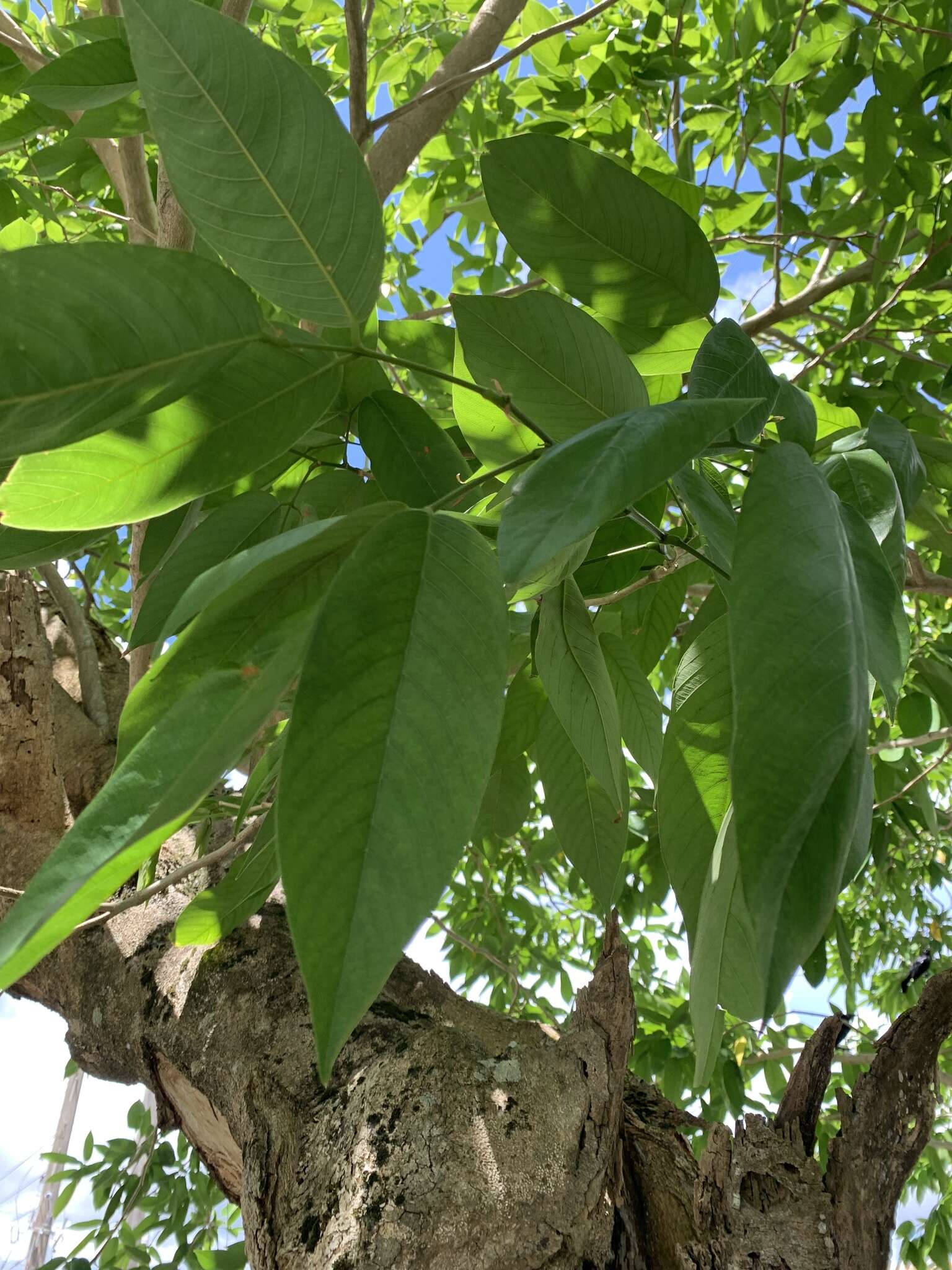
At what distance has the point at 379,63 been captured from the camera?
175cm

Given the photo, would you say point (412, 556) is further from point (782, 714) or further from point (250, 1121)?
point (250, 1121)

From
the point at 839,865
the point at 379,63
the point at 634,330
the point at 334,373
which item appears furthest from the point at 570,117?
the point at 839,865

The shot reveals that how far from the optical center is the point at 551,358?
0.39 metres

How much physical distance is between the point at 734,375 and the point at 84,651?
1.27 metres

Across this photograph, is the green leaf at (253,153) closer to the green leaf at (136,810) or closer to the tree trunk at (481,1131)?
the green leaf at (136,810)

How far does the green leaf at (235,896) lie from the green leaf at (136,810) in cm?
22

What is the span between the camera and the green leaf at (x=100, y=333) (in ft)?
0.92

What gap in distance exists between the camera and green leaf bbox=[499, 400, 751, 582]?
25 centimetres

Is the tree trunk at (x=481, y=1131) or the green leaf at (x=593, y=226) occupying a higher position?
the green leaf at (x=593, y=226)

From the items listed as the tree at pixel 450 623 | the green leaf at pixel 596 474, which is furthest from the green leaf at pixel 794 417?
the green leaf at pixel 596 474

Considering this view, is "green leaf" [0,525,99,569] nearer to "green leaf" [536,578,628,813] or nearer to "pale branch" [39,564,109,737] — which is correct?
"green leaf" [536,578,628,813]

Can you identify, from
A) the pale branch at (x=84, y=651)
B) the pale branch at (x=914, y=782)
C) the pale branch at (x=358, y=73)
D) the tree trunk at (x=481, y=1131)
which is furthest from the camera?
the pale branch at (x=84, y=651)

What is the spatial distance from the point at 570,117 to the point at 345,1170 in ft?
4.35

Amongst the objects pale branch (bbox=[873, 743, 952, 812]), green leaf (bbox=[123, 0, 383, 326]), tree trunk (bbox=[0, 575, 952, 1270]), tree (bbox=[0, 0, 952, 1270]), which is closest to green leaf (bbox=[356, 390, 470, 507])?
tree (bbox=[0, 0, 952, 1270])
